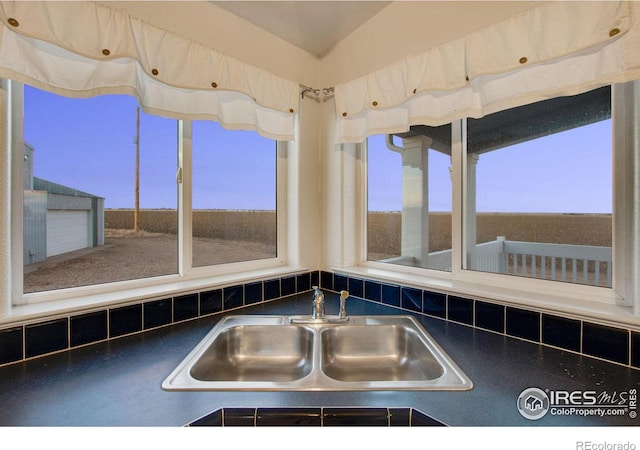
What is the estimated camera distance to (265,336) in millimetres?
1291

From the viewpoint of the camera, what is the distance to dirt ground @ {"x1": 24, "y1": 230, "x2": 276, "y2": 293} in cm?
114

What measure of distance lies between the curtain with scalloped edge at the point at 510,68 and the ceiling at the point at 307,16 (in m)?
0.37

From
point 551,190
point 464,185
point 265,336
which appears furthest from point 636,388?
Result: point 265,336

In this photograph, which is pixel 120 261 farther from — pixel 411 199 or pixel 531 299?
pixel 531 299

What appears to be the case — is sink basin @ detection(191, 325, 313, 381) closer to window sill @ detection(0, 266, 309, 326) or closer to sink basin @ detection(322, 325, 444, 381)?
sink basin @ detection(322, 325, 444, 381)

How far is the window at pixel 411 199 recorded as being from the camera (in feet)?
4.99

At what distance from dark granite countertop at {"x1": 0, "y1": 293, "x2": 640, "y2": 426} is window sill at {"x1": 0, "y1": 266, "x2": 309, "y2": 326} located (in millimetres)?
145

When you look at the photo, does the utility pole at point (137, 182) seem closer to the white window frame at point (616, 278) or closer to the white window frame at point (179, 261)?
the white window frame at point (179, 261)

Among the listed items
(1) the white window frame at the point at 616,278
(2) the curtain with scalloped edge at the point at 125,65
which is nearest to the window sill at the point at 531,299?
(1) the white window frame at the point at 616,278

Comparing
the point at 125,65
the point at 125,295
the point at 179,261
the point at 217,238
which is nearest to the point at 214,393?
the point at 125,295

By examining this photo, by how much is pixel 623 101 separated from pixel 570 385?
1.00 meters

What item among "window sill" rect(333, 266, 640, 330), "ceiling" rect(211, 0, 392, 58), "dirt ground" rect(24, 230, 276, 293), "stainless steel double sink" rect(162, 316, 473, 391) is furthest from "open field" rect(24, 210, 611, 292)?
"ceiling" rect(211, 0, 392, 58)

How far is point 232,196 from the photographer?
1661 mm
